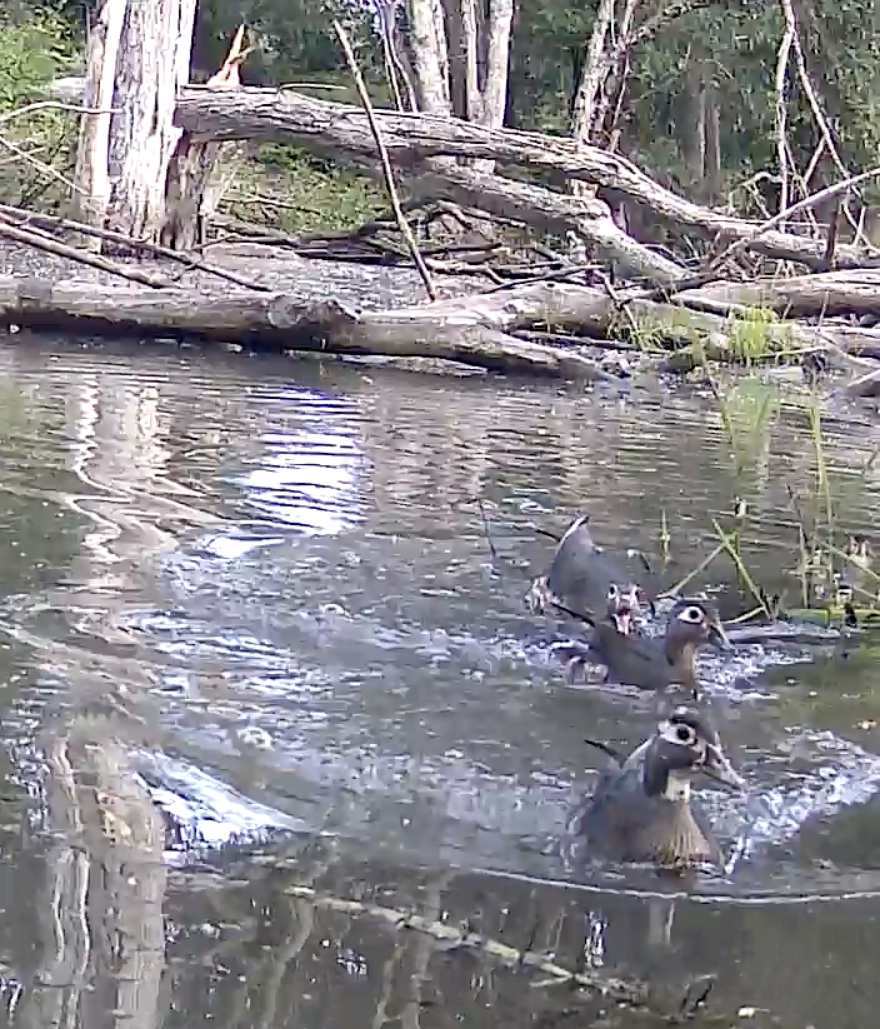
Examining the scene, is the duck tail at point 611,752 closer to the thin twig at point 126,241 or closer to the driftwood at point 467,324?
the thin twig at point 126,241

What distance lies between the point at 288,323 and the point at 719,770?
22.6 ft

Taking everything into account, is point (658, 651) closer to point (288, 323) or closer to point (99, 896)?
point (99, 896)

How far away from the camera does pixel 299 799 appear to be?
3049 millimetres

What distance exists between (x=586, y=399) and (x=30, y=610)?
205 inches

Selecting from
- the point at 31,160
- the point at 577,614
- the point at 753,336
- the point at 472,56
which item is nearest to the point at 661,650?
the point at 577,614

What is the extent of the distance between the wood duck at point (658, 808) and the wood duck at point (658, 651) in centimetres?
73

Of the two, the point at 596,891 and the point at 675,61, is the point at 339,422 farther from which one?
the point at 675,61

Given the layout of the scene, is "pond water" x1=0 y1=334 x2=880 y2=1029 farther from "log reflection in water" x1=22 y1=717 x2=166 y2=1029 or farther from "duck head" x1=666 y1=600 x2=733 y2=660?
"duck head" x1=666 y1=600 x2=733 y2=660

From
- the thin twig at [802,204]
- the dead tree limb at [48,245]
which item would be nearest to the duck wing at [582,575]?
the dead tree limb at [48,245]

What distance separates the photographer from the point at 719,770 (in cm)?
303

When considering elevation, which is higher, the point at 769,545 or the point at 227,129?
the point at 227,129

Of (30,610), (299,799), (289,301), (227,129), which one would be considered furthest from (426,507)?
(227,129)

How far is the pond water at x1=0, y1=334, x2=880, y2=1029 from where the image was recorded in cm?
233

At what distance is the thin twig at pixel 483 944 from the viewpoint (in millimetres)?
2314
